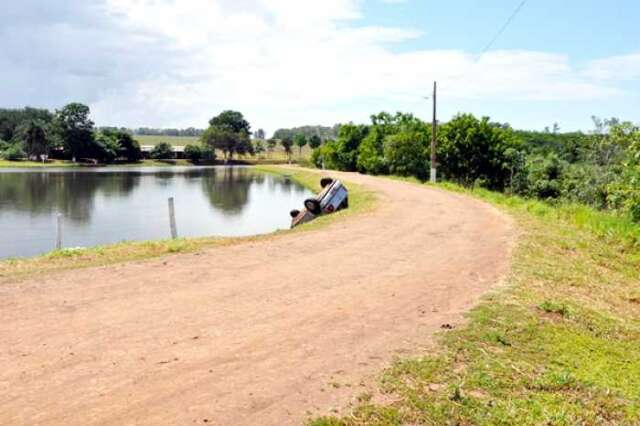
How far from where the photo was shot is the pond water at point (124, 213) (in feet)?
66.0

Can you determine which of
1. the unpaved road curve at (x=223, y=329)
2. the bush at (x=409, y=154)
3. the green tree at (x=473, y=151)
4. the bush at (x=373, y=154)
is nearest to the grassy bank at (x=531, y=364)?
the unpaved road curve at (x=223, y=329)

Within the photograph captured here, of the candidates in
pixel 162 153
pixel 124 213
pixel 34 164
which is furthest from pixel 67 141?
pixel 124 213

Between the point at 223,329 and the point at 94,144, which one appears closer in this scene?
the point at 223,329

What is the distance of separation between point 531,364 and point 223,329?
298 cm

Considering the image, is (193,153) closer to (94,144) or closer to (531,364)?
(94,144)

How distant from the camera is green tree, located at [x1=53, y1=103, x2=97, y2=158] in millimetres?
94625

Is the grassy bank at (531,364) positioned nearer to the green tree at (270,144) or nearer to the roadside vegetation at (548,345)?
the roadside vegetation at (548,345)

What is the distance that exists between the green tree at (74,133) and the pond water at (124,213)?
51519 millimetres

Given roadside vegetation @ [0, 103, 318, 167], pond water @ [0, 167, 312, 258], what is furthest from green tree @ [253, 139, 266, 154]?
pond water @ [0, 167, 312, 258]

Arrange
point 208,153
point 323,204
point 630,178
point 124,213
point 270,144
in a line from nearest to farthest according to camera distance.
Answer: point 630,178, point 323,204, point 124,213, point 208,153, point 270,144

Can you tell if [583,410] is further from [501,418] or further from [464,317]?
[464,317]

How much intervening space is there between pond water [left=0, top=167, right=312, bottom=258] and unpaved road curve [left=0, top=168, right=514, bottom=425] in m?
10.4

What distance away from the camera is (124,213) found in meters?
27.9

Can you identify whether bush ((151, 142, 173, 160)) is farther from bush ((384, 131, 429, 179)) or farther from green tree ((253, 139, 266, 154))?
bush ((384, 131, 429, 179))
